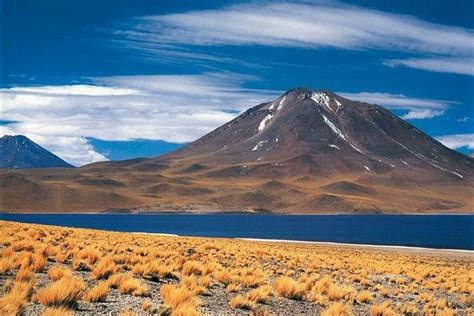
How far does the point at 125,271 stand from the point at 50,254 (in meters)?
2.47

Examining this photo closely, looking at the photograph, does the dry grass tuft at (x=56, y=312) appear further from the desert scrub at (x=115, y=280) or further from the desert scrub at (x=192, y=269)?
the desert scrub at (x=192, y=269)

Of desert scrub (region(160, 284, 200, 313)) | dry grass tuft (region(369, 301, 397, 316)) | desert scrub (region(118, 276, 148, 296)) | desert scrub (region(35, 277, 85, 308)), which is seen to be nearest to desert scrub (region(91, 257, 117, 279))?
desert scrub (region(118, 276, 148, 296))

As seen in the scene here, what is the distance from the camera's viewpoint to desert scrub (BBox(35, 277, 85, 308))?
11.0 metres

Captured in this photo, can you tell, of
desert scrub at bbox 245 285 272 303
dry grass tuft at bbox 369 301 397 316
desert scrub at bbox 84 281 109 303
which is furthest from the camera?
dry grass tuft at bbox 369 301 397 316

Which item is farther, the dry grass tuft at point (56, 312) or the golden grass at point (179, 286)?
the golden grass at point (179, 286)

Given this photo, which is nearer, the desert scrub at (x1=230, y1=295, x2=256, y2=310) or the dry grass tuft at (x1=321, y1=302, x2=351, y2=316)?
the dry grass tuft at (x1=321, y1=302, x2=351, y2=316)

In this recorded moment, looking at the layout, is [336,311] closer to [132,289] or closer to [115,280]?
[132,289]

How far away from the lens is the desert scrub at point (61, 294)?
1099cm

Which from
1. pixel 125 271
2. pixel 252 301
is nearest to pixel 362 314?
pixel 252 301

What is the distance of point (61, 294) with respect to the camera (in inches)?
444

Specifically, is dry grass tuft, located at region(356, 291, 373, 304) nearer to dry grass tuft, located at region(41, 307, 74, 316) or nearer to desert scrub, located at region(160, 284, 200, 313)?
desert scrub, located at region(160, 284, 200, 313)

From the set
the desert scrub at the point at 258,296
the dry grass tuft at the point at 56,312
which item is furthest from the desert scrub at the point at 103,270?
the dry grass tuft at the point at 56,312

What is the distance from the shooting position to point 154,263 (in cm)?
1658

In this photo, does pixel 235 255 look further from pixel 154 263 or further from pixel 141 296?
pixel 141 296
